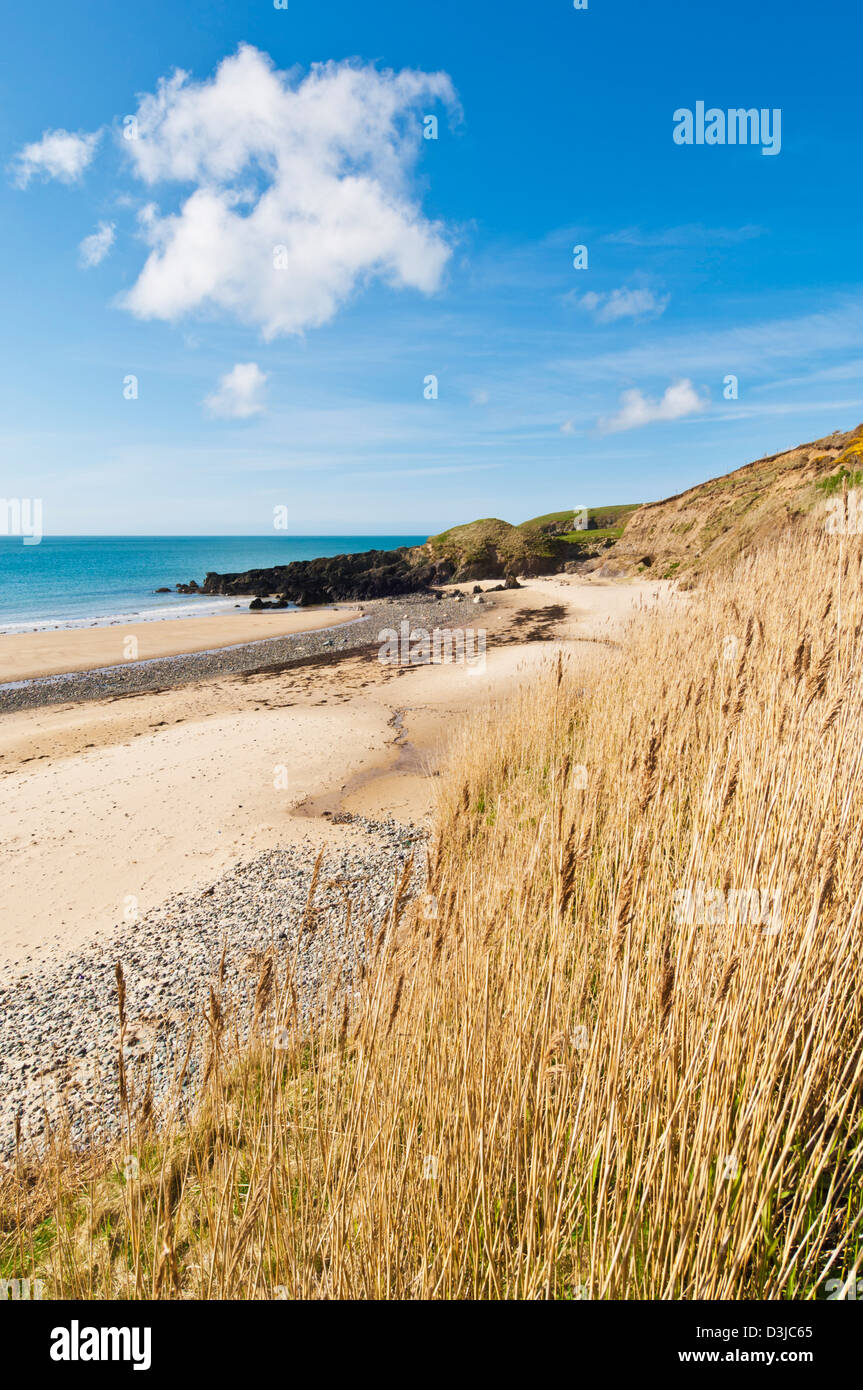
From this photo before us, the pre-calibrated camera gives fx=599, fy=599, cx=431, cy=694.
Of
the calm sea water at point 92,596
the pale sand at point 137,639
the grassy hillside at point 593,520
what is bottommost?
the pale sand at point 137,639

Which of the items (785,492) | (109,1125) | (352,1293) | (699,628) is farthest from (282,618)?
(352,1293)

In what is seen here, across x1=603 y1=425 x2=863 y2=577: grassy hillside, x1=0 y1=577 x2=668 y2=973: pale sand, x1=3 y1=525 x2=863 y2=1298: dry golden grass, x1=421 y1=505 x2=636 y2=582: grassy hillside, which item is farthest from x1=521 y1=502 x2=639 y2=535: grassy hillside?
x1=3 y1=525 x2=863 y2=1298: dry golden grass

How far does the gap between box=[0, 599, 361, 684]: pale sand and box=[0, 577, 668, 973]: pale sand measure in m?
6.25

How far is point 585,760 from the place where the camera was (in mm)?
5691

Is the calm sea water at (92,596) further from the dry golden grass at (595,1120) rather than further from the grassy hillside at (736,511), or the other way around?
the dry golden grass at (595,1120)

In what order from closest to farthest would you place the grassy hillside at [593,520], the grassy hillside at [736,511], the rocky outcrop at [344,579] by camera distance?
1. the grassy hillside at [736,511]
2. the rocky outcrop at [344,579]
3. the grassy hillside at [593,520]

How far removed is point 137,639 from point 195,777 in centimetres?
1869

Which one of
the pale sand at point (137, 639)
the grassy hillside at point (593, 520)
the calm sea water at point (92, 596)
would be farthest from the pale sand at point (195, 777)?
the grassy hillside at point (593, 520)

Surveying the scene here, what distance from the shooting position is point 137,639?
2603cm

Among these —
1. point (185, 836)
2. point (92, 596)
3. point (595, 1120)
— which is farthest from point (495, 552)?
point (595, 1120)

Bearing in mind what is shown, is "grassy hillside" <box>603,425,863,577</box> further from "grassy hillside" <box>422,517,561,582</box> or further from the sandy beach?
the sandy beach

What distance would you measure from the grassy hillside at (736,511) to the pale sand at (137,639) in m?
16.5

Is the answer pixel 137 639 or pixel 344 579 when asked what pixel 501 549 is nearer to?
pixel 344 579

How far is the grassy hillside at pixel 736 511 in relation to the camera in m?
19.3
